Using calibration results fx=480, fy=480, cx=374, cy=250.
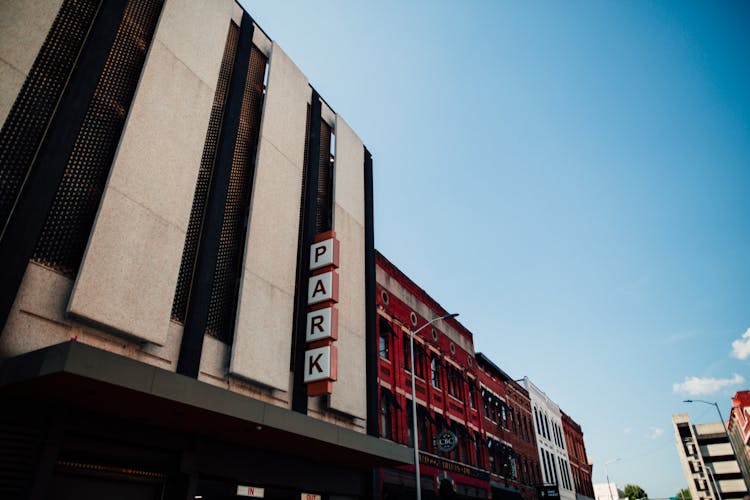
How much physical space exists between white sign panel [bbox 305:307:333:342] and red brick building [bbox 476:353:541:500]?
22719 mm

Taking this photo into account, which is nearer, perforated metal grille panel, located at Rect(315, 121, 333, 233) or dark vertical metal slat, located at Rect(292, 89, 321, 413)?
dark vertical metal slat, located at Rect(292, 89, 321, 413)

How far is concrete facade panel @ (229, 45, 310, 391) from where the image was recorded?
47.6 feet

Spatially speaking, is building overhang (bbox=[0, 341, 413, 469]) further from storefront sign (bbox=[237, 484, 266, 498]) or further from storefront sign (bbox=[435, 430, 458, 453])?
storefront sign (bbox=[435, 430, 458, 453])

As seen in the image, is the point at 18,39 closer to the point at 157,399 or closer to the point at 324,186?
the point at 157,399

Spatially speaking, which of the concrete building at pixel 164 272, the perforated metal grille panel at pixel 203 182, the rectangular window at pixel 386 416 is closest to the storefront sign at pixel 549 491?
the rectangular window at pixel 386 416

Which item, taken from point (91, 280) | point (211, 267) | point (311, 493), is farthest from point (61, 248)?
point (311, 493)

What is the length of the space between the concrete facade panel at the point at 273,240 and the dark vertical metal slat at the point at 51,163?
5.69 meters

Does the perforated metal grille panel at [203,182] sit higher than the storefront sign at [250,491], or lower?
higher

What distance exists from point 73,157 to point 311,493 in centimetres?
1295

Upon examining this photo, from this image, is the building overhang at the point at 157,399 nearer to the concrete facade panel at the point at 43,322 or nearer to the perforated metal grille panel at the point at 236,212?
the concrete facade panel at the point at 43,322

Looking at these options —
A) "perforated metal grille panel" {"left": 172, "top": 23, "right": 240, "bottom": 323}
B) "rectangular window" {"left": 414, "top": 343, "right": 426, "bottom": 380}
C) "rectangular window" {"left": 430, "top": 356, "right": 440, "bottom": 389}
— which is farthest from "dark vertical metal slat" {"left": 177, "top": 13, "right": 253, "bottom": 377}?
"rectangular window" {"left": 430, "top": 356, "right": 440, "bottom": 389}

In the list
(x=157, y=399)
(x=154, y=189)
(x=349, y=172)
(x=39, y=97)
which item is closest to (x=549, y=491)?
(x=349, y=172)

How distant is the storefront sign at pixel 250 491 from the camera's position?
14031 millimetres

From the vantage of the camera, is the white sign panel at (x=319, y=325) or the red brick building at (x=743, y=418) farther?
the red brick building at (x=743, y=418)
